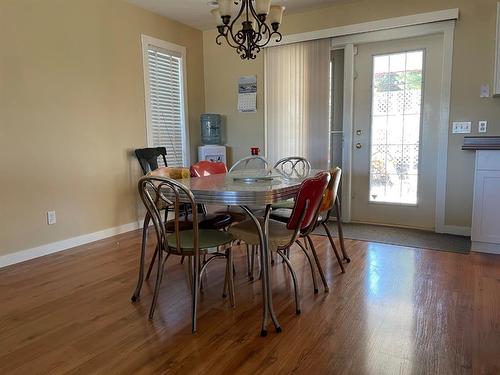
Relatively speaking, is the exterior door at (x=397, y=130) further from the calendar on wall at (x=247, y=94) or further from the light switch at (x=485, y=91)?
the calendar on wall at (x=247, y=94)

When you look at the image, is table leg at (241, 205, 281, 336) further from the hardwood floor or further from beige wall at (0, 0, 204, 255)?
beige wall at (0, 0, 204, 255)

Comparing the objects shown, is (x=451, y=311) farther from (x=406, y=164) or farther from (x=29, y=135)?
(x=29, y=135)

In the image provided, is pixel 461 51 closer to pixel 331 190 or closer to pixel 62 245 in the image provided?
pixel 331 190

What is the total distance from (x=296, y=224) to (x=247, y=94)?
3.20 metres

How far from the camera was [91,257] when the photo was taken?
331cm

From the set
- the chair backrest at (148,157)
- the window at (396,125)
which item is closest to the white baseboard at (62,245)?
the chair backrest at (148,157)

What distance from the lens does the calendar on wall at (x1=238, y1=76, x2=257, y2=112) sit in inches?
192

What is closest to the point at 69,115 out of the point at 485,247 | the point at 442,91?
the point at 442,91

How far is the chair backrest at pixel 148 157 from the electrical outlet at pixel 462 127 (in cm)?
312

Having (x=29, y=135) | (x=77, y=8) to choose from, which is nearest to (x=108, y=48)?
(x=77, y=8)

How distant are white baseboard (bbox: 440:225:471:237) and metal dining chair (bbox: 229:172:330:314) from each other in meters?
2.27

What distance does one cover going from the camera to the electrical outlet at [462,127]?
144 inches

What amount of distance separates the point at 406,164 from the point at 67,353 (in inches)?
143

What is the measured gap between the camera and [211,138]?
507cm
